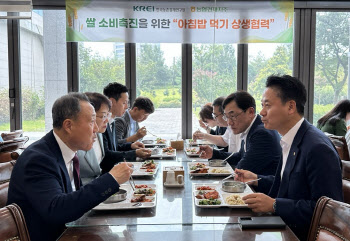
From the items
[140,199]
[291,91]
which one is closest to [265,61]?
[291,91]

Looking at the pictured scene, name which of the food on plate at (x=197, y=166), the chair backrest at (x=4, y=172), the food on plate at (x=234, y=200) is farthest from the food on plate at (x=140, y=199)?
the food on plate at (x=197, y=166)

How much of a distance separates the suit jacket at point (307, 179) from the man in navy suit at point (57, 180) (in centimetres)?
76

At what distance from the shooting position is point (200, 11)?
4.74m

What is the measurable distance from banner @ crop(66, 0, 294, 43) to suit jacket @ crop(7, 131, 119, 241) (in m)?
3.55

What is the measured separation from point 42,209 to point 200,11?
396cm

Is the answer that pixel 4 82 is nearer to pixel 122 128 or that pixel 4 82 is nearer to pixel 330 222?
pixel 122 128

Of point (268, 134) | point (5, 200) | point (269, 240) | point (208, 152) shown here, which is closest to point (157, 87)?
point (208, 152)

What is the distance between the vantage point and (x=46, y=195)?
53.3 inches

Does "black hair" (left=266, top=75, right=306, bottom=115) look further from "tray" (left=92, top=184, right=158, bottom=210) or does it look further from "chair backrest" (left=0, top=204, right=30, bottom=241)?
"chair backrest" (left=0, top=204, right=30, bottom=241)

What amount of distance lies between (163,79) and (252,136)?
2804 millimetres

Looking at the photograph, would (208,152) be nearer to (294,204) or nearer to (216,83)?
(294,204)

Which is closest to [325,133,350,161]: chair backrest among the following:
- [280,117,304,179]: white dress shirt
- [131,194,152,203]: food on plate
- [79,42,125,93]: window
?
[280,117,304,179]: white dress shirt

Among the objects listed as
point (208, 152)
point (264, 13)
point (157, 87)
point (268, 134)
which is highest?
point (264, 13)

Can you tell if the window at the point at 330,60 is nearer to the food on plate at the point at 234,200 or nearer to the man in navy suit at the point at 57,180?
the food on plate at the point at 234,200
